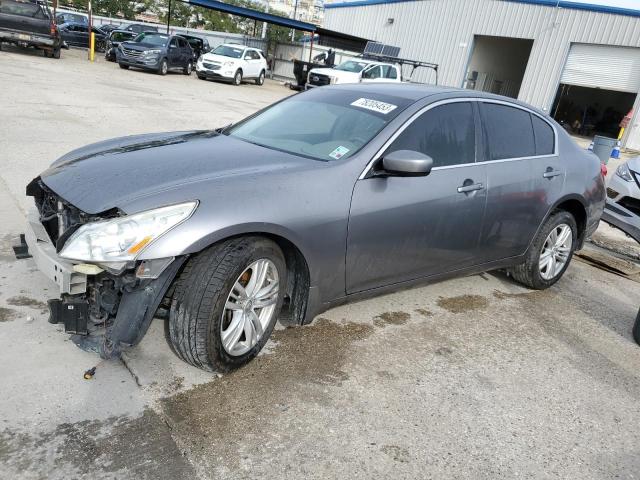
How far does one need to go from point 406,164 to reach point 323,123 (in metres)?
0.86

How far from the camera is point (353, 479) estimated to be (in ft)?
8.18

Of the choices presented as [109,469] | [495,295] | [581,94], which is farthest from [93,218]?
[581,94]

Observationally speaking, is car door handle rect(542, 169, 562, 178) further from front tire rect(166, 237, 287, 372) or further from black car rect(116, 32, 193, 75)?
black car rect(116, 32, 193, 75)

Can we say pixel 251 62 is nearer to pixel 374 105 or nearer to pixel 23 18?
pixel 23 18

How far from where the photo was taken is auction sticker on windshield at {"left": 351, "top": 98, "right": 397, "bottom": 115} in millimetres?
3807

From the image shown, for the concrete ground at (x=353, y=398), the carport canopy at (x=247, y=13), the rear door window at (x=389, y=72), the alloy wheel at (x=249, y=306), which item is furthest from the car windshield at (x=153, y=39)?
the alloy wheel at (x=249, y=306)

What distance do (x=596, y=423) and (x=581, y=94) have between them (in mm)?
31778

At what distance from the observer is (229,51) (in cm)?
2381

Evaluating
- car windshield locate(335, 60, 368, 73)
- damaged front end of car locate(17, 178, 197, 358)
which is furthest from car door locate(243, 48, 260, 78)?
damaged front end of car locate(17, 178, 197, 358)

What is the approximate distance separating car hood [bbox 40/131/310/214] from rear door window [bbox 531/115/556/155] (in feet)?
7.62

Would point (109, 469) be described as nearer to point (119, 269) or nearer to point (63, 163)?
point (119, 269)

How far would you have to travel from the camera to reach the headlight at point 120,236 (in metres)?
2.68

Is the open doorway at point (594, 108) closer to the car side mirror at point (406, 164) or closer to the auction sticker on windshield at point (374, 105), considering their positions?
the auction sticker on windshield at point (374, 105)

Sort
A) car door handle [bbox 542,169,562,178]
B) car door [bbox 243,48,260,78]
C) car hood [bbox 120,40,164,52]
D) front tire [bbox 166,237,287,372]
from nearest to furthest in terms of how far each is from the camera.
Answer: front tire [bbox 166,237,287,372]
car door handle [bbox 542,169,562,178]
car hood [bbox 120,40,164,52]
car door [bbox 243,48,260,78]
